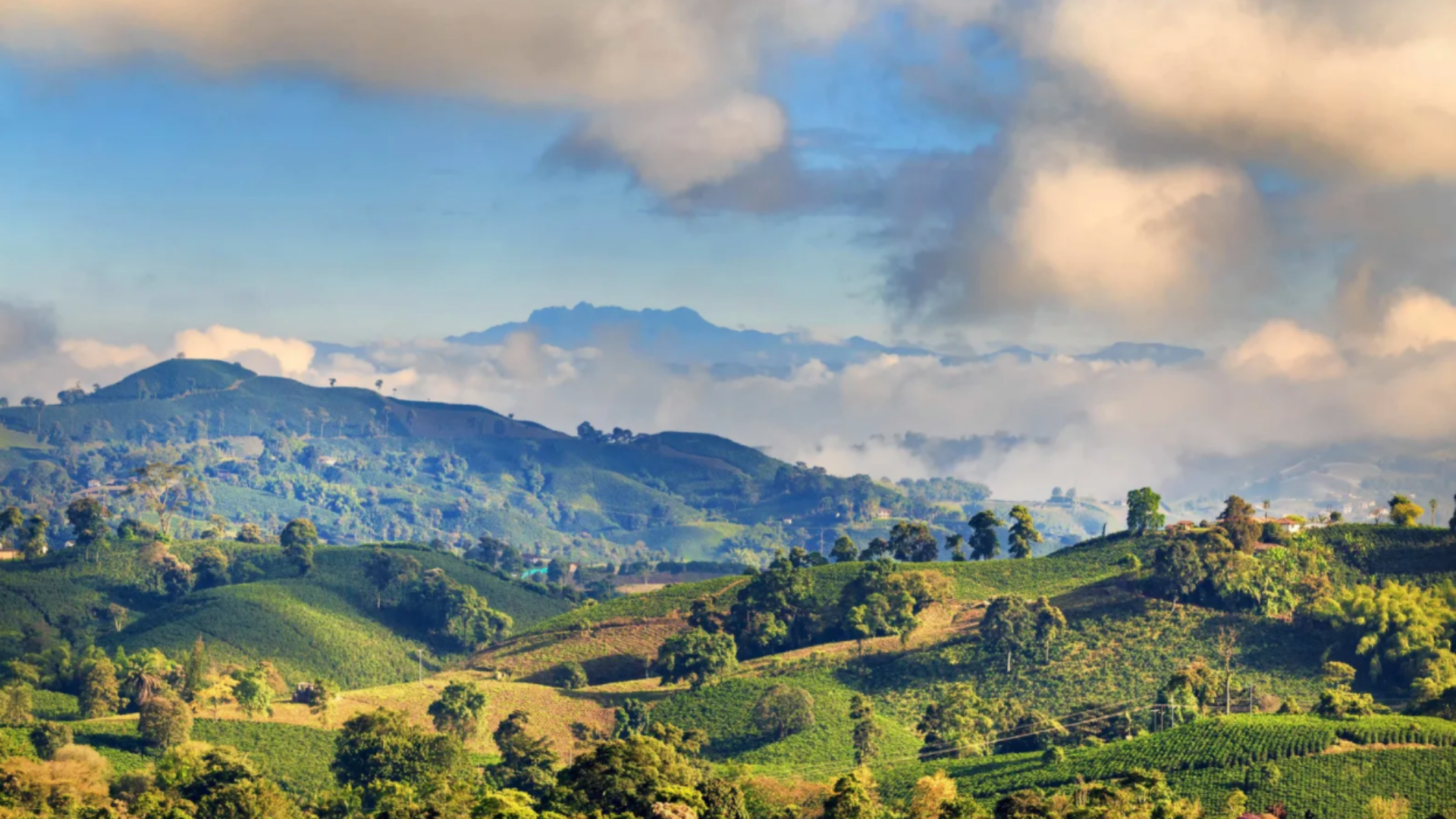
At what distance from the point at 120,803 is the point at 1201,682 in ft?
301

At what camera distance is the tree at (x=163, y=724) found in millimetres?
138500

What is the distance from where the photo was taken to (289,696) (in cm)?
17288

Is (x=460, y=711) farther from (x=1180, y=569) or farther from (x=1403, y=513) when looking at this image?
(x=1403, y=513)

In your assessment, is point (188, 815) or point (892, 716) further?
point (892, 716)

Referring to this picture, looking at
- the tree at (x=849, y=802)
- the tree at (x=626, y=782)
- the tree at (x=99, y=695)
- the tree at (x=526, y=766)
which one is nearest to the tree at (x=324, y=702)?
the tree at (x=99, y=695)

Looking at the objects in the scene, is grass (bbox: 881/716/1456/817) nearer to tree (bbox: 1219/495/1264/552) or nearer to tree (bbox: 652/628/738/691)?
tree (bbox: 652/628/738/691)

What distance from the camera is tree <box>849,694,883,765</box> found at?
139000 millimetres

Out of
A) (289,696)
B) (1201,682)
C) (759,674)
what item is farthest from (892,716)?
(289,696)

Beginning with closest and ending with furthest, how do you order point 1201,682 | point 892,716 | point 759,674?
point 1201,682, point 892,716, point 759,674

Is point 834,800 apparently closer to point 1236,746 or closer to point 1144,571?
point 1236,746

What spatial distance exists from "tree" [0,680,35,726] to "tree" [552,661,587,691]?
5431 cm

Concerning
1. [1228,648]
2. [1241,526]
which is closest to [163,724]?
[1228,648]

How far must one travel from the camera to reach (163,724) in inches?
5453

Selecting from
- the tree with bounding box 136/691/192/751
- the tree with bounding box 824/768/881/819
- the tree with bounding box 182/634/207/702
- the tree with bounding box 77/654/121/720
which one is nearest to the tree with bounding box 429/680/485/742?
the tree with bounding box 136/691/192/751
